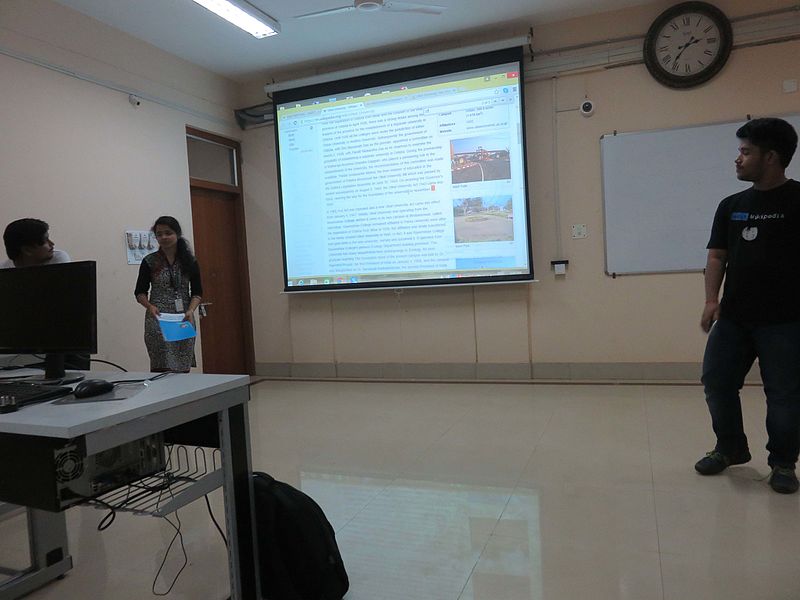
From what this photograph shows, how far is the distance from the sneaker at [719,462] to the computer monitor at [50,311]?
261cm

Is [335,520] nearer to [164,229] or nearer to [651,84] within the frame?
[164,229]

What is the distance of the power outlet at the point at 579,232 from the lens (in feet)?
15.0

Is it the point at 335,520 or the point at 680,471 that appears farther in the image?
the point at 680,471

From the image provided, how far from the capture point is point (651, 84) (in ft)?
14.2

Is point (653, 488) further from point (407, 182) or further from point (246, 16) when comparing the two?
point (246, 16)

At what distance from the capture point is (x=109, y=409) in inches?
50.9

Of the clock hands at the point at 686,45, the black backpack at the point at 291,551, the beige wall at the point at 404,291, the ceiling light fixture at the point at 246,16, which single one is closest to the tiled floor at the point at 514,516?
the black backpack at the point at 291,551

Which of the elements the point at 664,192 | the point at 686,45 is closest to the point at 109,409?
the point at 664,192

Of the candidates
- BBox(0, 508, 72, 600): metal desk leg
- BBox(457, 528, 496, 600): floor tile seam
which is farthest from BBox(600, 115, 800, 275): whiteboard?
BBox(0, 508, 72, 600): metal desk leg

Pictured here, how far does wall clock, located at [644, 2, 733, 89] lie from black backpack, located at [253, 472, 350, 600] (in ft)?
14.1

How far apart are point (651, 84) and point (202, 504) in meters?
4.41

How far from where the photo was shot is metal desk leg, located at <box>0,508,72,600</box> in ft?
6.03

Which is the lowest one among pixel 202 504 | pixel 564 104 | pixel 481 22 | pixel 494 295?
pixel 202 504

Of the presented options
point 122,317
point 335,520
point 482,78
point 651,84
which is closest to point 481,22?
point 482,78
